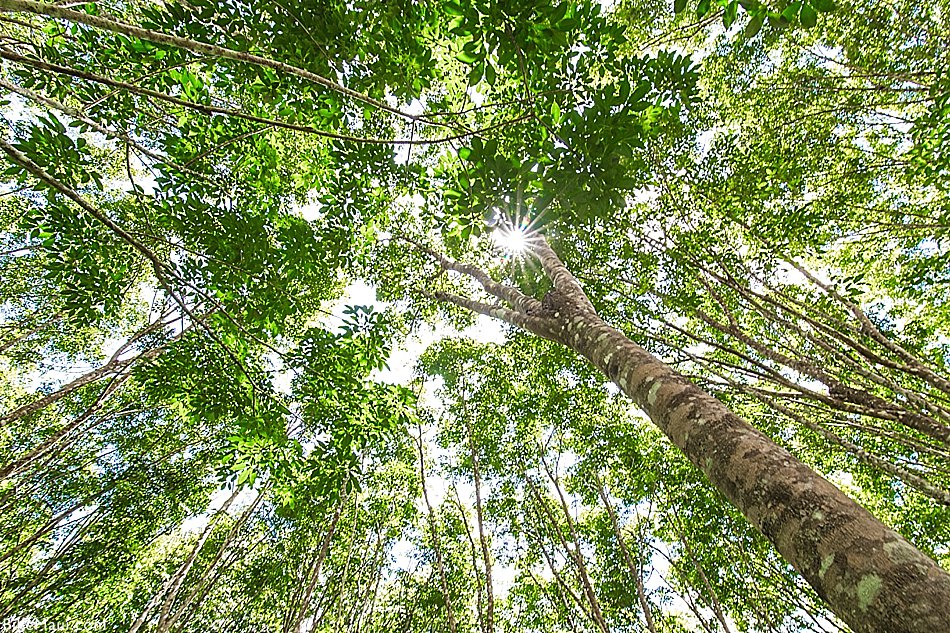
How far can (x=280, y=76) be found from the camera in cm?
282

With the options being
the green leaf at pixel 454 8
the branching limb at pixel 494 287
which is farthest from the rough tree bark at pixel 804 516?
the green leaf at pixel 454 8

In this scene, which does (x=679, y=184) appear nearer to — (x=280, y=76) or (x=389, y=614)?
(x=280, y=76)

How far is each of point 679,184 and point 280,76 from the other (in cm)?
630

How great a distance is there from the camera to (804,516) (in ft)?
4.03

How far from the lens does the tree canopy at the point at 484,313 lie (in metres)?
2.29

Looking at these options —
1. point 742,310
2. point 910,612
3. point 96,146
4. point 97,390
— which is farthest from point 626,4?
point 96,146

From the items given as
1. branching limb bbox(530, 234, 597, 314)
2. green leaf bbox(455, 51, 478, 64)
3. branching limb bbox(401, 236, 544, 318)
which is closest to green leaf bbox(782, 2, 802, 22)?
green leaf bbox(455, 51, 478, 64)

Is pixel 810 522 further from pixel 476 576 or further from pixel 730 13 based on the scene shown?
pixel 476 576

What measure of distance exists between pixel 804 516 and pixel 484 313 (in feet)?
15.7

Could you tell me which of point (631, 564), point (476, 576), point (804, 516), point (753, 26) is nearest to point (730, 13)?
point (753, 26)

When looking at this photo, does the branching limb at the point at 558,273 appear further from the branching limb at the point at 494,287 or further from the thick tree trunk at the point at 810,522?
the thick tree trunk at the point at 810,522

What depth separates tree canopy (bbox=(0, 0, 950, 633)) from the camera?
2.29 metres

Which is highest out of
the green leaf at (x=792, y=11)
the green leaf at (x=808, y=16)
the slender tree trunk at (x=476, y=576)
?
the green leaf at (x=792, y=11)

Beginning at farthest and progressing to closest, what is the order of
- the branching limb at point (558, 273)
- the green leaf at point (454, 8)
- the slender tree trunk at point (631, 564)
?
the slender tree trunk at point (631, 564) → the branching limb at point (558, 273) → the green leaf at point (454, 8)
